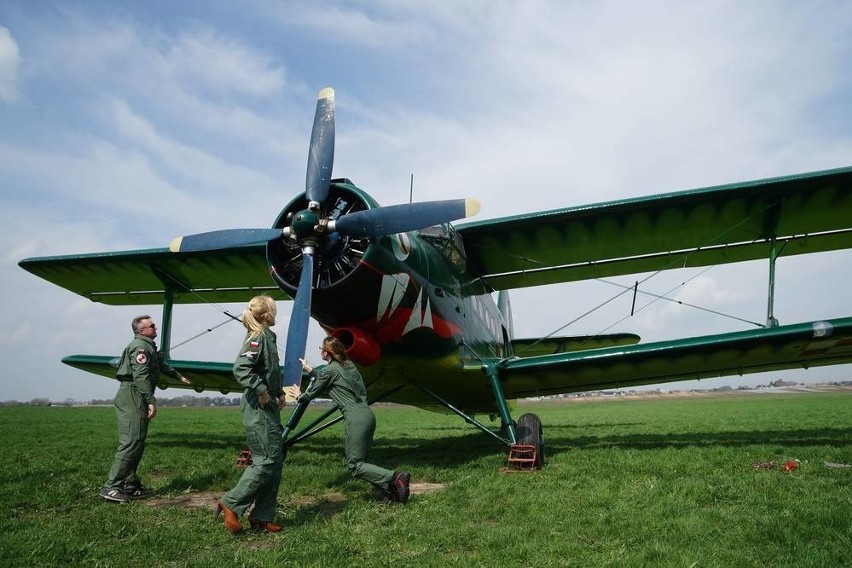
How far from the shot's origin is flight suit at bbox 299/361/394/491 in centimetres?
493

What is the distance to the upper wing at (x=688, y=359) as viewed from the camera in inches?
A: 282

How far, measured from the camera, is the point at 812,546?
3229mm

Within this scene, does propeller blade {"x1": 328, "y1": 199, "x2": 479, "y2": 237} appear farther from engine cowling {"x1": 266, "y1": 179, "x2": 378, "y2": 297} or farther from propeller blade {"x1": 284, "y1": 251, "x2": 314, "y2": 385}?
propeller blade {"x1": 284, "y1": 251, "x2": 314, "y2": 385}

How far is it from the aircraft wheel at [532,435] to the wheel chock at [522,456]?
0.05 metres

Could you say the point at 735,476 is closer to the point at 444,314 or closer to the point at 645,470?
the point at 645,470

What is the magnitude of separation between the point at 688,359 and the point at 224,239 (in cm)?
636

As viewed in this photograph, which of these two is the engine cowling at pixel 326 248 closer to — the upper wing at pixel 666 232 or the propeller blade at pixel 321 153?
the propeller blade at pixel 321 153

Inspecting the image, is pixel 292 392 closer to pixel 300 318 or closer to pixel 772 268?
pixel 300 318

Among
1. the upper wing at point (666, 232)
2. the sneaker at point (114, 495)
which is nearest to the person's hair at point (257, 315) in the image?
the sneaker at point (114, 495)

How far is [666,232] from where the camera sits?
29.9 ft

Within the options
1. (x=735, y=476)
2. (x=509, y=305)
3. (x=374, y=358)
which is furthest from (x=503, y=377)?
(x=509, y=305)

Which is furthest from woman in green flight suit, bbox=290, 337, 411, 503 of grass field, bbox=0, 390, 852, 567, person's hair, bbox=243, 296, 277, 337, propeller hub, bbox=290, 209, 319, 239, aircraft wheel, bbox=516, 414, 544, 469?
aircraft wheel, bbox=516, 414, 544, 469

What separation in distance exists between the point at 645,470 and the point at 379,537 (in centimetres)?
334

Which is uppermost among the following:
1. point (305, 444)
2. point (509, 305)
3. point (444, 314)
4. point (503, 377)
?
point (509, 305)
